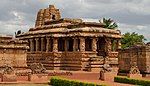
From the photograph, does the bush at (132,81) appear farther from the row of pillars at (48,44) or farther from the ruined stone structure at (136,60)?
the row of pillars at (48,44)

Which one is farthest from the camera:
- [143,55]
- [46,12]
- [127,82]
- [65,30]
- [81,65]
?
[46,12]

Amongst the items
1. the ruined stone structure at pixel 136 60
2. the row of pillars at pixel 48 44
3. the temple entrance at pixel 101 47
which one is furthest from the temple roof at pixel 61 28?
the ruined stone structure at pixel 136 60

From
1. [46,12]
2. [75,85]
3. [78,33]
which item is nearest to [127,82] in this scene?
[75,85]

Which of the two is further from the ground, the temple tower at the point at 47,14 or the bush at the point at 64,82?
the temple tower at the point at 47,14

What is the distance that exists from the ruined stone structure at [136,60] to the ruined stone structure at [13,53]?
9.21 m

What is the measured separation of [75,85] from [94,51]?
507 inches

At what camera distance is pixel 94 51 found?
35094mm

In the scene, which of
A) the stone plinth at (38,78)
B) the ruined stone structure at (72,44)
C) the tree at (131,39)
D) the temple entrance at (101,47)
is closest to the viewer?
the stone plinth at (38,78)

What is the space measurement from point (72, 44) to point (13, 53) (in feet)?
31.1

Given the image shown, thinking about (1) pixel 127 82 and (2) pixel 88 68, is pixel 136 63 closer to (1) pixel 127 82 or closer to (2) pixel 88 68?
(2) pixel 88 68

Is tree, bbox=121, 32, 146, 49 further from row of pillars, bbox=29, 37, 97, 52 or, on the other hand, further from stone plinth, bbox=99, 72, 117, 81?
stone plinth, bbox=99, 72, 117, 81

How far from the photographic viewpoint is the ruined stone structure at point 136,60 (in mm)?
31080

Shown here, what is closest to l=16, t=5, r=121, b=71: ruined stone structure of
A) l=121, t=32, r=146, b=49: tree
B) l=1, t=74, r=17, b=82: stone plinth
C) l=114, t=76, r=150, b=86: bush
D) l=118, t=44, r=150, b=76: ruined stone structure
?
l=118, t=44, r=150, b=76: ruined stone structure

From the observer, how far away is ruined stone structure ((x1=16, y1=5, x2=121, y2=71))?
1348 inches
